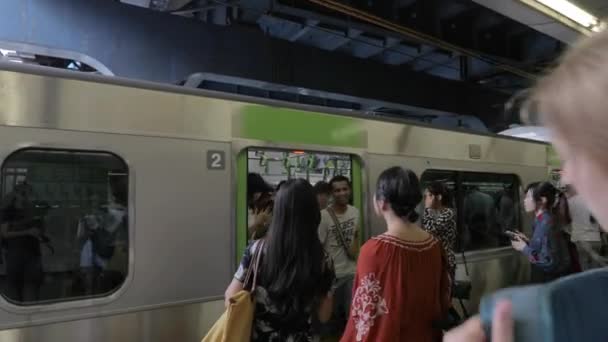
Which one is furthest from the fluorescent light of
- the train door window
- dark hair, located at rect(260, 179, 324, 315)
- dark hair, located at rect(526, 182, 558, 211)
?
dark hair, located at rect(260, 179, 324, 315)

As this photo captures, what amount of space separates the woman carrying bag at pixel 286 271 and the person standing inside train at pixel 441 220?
1603mm

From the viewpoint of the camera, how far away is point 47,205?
217 cm

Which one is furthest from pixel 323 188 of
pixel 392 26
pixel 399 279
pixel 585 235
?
pixel 585 235

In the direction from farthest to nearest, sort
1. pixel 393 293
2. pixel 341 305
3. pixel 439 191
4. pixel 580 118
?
1. pixel 439 191
2. pixel 341 305
3. pixel 393 293
4. pixel 580 118

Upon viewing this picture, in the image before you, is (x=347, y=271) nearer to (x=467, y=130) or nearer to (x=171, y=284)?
(x=171, y=284)

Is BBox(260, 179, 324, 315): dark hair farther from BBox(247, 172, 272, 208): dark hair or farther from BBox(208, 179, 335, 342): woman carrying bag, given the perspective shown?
BBox(247, 172, 272, 208): dark hair

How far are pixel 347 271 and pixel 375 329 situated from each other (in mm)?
1601

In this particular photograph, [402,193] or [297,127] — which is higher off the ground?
[297,127]

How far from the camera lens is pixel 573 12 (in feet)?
13.5

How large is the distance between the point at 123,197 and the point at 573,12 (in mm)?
3888

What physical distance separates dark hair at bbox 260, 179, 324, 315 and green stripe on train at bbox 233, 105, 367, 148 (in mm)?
954

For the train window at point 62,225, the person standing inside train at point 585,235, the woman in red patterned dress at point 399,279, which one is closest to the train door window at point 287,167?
the train window at point 62,225

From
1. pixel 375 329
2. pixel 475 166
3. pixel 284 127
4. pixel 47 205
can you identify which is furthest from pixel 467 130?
pixel 47 205

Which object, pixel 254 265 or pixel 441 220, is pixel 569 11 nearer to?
pixel 441 220
